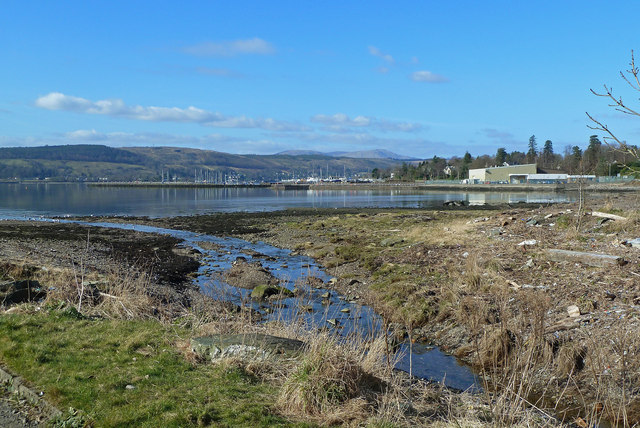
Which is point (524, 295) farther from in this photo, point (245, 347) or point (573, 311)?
point (245, 347)

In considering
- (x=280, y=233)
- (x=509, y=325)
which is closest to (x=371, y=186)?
(x=280, y=233)

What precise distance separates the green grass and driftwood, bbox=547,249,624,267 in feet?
41.6

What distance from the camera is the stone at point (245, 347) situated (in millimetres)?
8016

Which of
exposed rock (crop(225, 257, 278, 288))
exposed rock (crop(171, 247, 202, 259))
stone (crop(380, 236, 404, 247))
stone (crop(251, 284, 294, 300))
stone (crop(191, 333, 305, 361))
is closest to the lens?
stone (crop(191, 333, 305, 361))

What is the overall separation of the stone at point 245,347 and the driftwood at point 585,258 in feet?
37.7

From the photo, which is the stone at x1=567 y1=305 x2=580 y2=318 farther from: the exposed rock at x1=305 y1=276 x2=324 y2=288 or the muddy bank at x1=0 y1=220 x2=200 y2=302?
the muddy bank at x1=0 y1=220 x2=200 y2=302

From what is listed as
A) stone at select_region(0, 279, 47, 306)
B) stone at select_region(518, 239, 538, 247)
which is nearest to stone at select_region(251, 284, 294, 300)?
stone at select_region(0, 279, 47, 306)

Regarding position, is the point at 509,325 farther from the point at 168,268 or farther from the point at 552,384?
the point at 168,268

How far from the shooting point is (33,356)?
795 centimetres

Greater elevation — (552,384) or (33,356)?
(33,356)

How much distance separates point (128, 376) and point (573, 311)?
33.7 feet

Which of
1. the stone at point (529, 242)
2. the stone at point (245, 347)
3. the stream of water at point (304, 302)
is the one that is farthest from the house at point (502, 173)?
the stone at point (245, 347)

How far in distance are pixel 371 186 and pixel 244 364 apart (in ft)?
581

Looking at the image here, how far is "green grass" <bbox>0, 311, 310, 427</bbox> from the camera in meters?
6.13
